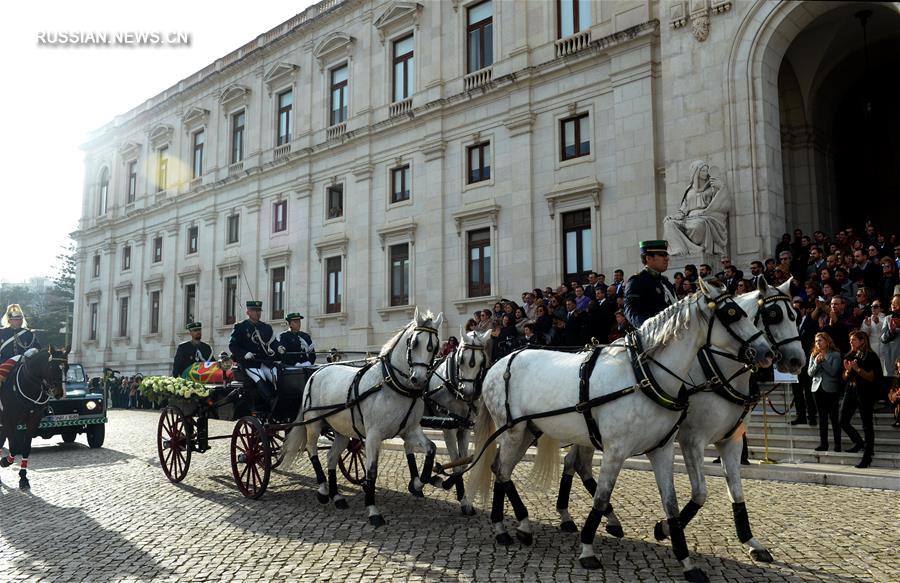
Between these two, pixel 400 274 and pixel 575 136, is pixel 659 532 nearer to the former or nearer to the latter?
pixel 575 136

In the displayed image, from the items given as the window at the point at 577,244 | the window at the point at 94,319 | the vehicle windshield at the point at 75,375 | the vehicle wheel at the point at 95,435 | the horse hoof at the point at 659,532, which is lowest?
the vehicle wheel at the point at 95,435

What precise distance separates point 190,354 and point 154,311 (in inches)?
1131

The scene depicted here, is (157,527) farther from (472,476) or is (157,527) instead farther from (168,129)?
(168,129)

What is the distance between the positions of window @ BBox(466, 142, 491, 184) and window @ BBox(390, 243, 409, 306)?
377 centimetres

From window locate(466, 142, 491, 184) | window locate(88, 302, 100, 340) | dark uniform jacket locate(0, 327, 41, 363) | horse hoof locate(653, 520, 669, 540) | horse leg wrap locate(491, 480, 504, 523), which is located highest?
window locate(466, 142, 491, 184)

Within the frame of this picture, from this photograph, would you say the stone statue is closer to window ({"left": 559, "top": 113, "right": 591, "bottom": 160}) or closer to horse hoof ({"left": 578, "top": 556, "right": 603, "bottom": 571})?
window ({"left": 559, "top": 113, "right": 591, "bottom": 160})

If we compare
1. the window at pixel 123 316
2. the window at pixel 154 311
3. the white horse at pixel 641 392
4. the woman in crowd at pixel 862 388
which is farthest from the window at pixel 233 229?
the white horse at pixel 641 392

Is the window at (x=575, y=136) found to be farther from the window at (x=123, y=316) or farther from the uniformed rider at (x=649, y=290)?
the window at (x=123, y=316)

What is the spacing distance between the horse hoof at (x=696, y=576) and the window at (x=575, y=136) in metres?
17.0

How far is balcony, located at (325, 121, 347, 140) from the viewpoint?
2855 cm

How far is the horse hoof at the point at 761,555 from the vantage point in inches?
Answer: 235

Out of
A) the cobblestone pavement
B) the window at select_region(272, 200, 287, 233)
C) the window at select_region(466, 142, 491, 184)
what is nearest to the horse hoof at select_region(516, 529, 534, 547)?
the cobblestone pavement

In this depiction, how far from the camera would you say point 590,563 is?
19.2ft

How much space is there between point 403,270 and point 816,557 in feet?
68.3
